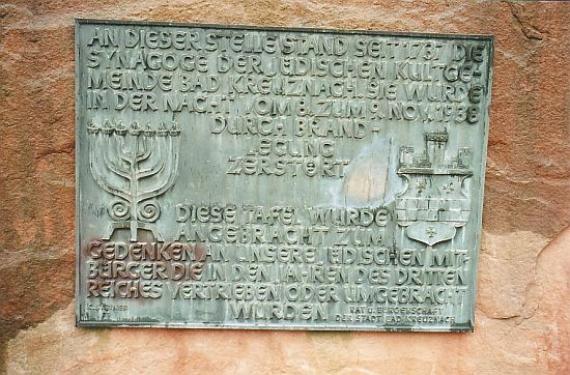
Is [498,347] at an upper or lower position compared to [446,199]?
lower

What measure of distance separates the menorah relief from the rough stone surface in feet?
0.50

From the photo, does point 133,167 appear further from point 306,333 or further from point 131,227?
point 306,333

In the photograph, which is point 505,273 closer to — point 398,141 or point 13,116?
point 398,141

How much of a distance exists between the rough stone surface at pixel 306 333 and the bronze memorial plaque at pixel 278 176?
2.9 inches

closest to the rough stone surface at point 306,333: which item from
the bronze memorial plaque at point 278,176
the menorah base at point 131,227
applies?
the bronze memorial plaque at point 278,176

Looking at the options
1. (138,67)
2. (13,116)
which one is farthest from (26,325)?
(138,67)

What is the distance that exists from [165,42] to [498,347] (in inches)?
85.4

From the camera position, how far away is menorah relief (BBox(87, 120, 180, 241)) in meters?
2.39

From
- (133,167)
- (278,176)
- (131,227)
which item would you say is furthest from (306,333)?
(133,167)

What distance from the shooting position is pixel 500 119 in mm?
2471

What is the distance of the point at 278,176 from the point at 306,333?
785mm

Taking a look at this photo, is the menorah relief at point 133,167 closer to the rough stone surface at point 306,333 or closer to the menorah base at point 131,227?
the menorah base at point 131,227

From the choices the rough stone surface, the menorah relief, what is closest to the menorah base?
the menorah relief

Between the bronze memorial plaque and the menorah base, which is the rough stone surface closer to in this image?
the bronze memorial plaque
